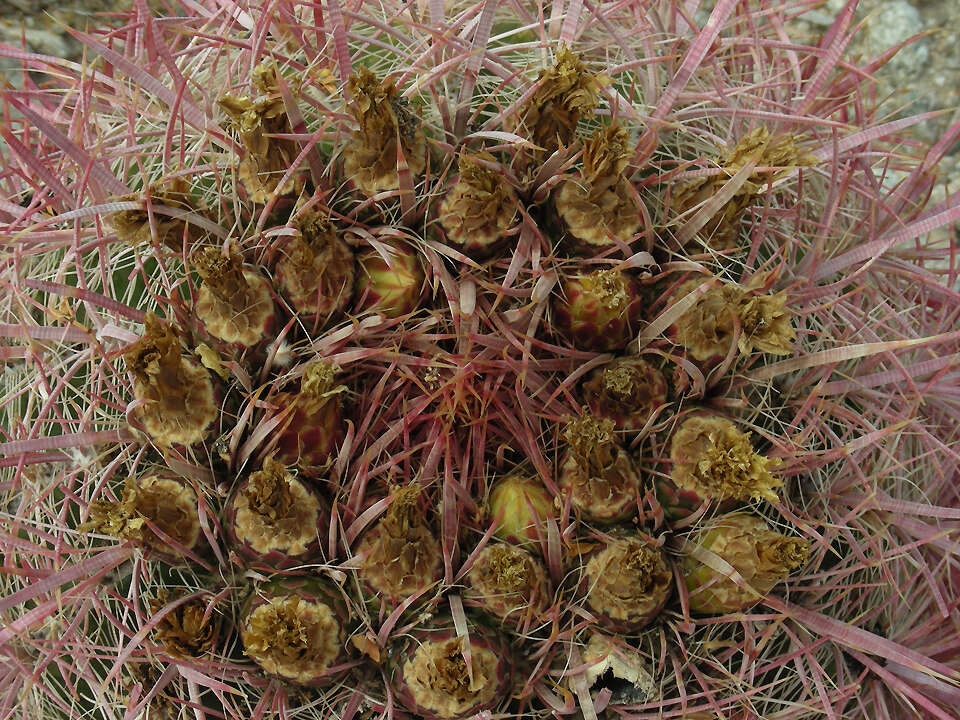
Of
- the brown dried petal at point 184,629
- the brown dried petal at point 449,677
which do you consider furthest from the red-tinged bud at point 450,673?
the brown dried petal at point 184,629

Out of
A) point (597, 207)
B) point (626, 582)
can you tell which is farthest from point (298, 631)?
point (597, 207)

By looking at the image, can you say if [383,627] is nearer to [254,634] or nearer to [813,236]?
[254,634]

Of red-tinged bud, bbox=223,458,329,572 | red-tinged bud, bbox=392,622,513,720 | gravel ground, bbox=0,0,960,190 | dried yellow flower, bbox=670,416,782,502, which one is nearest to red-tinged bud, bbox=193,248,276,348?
red-tinged bud, bbox=223,458,329,572

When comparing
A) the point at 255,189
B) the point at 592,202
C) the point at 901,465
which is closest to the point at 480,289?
the point at 592,202

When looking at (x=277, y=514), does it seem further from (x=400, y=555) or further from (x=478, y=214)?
(x=478, y=214)

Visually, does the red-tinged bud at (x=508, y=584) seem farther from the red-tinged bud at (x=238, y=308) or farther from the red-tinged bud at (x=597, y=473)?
the red-tinged bud at (x=238, y=308)

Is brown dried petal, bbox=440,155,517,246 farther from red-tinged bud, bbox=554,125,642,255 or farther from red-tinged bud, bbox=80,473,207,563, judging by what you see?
red-tinged bud, bbox=80,473,207,563
